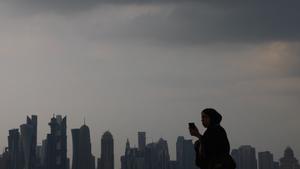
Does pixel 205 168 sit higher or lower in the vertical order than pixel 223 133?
lower

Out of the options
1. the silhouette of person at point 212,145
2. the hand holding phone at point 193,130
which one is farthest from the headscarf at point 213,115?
the hand holding phone at point 193,130

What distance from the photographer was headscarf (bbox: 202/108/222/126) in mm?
7336

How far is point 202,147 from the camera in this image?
7.25 m

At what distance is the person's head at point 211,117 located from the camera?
7344 mm

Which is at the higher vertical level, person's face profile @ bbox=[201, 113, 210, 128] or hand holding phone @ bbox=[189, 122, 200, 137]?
person's face profile @ bbox=[201, 113, 210, 128]

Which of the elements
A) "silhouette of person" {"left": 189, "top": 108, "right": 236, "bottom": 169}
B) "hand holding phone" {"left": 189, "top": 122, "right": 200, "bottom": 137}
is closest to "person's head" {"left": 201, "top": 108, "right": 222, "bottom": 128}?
"silhouette of person" {"left": 189, "top": 108, "right": 236, "bottom": 169}

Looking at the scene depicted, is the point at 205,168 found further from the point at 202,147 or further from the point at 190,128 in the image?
the point at 190,128

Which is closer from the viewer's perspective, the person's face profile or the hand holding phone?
the person's face profile

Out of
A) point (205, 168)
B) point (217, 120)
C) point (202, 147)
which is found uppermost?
point (217, 120)

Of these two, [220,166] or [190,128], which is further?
[190,128]

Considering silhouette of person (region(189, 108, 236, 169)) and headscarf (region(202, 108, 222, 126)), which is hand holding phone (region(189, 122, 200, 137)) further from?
headscarf (region(202, 108, 222, 126))

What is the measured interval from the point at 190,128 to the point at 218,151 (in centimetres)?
81

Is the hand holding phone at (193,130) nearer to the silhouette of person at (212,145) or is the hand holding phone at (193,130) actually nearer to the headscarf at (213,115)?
the silhouette of person at (212,145)

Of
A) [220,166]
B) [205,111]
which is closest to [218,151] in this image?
[220,166]
